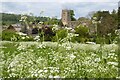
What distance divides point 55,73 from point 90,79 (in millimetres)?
303

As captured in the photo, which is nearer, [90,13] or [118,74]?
[118,74]

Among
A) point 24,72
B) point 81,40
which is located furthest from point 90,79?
point 81,40

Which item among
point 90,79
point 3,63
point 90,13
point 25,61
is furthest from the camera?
point 90,13

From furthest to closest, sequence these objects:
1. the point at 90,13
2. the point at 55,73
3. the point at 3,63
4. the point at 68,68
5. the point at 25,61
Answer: the point at 90,13, the point at 3,63, the point at 25,61, the point at 68,68, the point at 55,73

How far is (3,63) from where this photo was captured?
9.01 feet

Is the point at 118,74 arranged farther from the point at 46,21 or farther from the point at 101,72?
the point at 46,21

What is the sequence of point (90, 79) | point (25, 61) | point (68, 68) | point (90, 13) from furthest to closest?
point (90, 13), point (25, 61), point (68, 68), point (90, 79)

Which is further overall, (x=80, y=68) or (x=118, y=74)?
(x=80, y=68)

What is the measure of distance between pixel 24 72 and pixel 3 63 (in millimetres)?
482

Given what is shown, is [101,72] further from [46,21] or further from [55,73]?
[46,21]

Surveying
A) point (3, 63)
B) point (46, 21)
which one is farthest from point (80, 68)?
point (46, 21)

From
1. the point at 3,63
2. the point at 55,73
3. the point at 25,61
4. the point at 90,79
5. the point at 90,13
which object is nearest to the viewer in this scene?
the point at 55,73

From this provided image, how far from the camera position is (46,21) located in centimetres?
353

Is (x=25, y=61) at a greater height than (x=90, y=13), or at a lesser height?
lesser
